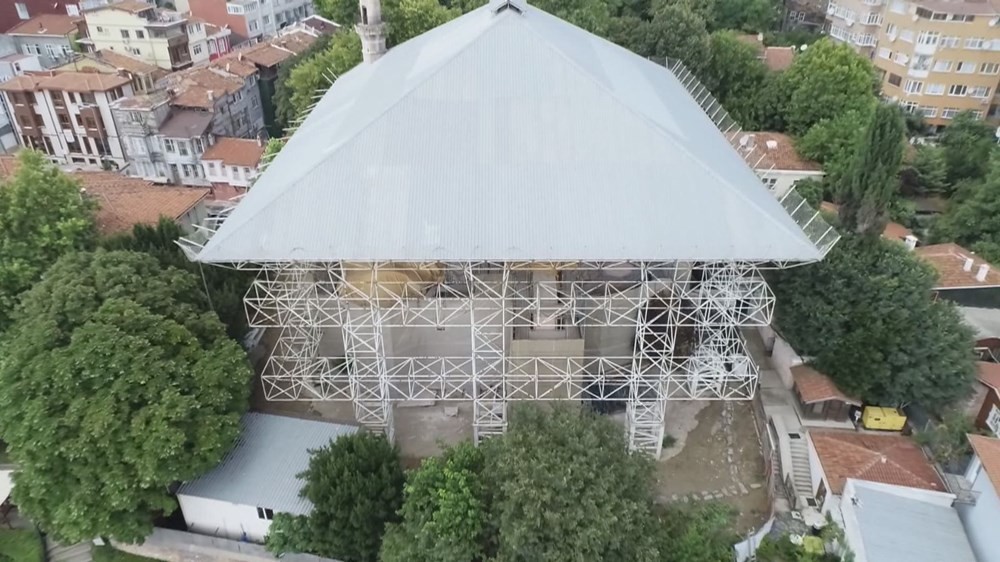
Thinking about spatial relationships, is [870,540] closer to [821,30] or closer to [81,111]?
[81,111]

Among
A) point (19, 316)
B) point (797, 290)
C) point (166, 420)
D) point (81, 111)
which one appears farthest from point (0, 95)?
point (797, 290)

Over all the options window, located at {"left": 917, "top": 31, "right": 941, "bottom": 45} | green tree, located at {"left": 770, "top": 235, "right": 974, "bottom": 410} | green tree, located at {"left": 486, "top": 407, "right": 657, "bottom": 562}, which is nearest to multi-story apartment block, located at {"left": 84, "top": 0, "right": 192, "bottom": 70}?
green tree, located at {"left": 486, "top": 407, "right": 657, "bottom": 562}

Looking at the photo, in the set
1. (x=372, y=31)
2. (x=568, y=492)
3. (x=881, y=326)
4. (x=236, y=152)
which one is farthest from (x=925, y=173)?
(x=236, y=152)

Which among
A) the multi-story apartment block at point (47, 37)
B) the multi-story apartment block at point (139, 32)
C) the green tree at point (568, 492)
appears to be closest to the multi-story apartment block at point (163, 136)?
the multi-story apartment block at point (139, 32)

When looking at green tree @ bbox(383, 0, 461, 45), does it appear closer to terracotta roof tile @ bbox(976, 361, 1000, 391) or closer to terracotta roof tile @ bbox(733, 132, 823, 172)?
terracotta roof tile @ bbox(733, 132, 823, 172)

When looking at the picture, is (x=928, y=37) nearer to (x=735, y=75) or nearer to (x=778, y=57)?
(x=778, y=57)
